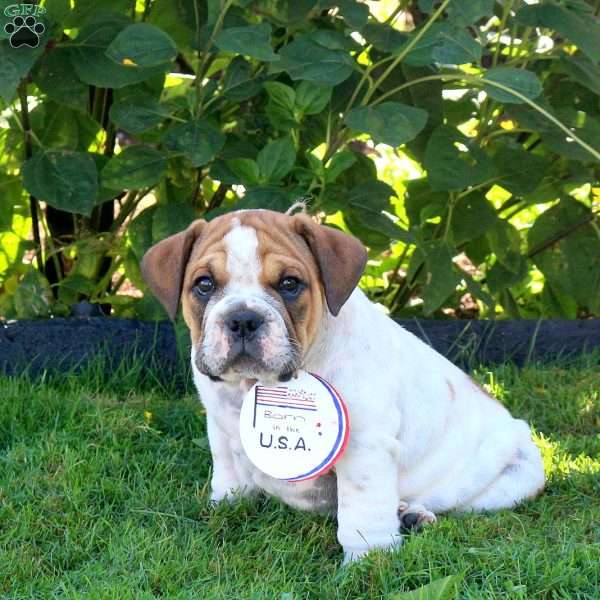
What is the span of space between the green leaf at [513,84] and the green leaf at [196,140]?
1.19 metres

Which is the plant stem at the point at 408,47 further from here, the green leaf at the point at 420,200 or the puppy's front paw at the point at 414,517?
the puppy's front paw at the point at 414,517

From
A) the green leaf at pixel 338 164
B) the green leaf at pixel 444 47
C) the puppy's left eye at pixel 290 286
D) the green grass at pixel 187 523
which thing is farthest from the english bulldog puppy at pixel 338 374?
the green leaf at pixel 338 164

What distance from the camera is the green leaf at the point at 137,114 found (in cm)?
526

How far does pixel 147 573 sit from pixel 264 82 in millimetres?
2408

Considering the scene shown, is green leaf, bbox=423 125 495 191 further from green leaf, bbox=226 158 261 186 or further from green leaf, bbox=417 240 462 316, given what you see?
green leaf, bbox=226 158 261 186

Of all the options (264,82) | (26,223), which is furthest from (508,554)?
(26,223)

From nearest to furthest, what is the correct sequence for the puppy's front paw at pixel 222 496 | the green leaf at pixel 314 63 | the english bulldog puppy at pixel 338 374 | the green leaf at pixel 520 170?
the english bulldog puppy at pixel 338 374
the puppy's front paw at pixel 222 496
the green leaf at pixel 314 63
the green leaf at pixel 520 170

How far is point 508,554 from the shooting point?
3.77 metres

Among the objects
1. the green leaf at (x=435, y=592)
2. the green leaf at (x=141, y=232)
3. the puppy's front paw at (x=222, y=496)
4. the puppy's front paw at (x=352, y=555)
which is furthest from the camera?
the green leaf at (x=141, y=232)

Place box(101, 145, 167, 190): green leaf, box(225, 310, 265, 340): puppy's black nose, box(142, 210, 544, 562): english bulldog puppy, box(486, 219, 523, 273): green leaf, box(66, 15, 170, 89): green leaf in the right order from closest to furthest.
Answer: box(225, 310, 265, 340): puppy's black nose
box(142, 210, 544, 562): english bulldog puppy
box(66, 15, 170, 89): green leaf
box(101, 145, 167, 190): green leaf
box(486, 219, 523, 273): green leaf

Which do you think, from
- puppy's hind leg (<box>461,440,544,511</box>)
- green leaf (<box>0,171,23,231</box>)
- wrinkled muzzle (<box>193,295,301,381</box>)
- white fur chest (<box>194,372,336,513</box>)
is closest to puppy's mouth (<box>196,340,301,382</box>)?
wrinkled muzzle (<box>193,295,301,381</box>)

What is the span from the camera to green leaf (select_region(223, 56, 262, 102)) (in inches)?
209

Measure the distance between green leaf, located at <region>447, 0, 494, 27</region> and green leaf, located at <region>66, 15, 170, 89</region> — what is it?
4.43ft

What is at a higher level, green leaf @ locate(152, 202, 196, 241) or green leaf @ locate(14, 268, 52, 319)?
green leaf @ locate(152, 202, 196, 241)
